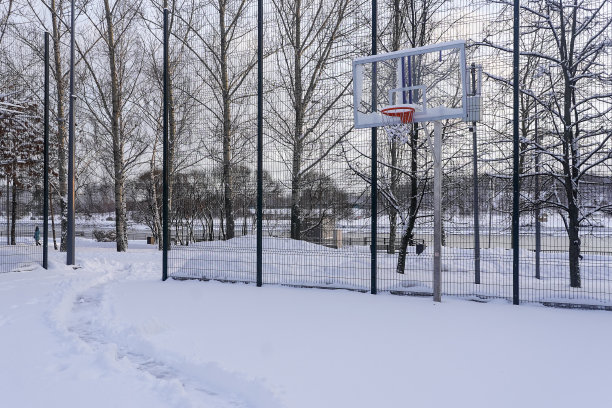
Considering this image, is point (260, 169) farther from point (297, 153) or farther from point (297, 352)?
point (297, 352)

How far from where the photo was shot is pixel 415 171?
10.1 metres

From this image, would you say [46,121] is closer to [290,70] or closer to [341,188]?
Result: [290,70]

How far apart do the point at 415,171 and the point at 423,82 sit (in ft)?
7.51

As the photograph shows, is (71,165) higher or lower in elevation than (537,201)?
higher

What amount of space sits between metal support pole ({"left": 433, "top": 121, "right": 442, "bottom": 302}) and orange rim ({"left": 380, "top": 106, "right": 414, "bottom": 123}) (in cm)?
46

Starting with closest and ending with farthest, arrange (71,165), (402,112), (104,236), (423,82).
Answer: (402,112) < (423,82) < (71,165) < (104,236)

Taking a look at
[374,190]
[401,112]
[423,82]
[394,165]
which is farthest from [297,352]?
[394,165]

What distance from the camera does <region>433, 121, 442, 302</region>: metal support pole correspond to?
803 centimetres

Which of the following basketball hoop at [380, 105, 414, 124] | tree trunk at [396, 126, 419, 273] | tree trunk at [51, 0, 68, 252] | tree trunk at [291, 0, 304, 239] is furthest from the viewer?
tree trunk at [51, 0, 68, 252]

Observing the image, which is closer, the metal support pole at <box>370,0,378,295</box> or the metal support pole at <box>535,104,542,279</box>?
the metal support pole at <box>535,104,542,279</box>

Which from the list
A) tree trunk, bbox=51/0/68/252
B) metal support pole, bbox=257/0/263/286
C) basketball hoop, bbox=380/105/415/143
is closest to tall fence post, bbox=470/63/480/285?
basketball hoop, bbox=380/105/415/143

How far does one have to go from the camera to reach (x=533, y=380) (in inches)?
177

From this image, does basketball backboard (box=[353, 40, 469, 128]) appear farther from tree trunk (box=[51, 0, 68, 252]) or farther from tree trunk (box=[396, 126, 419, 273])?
tree trunk (box=[51, 0, 68, 252])

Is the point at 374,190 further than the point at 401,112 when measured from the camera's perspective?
Yes
